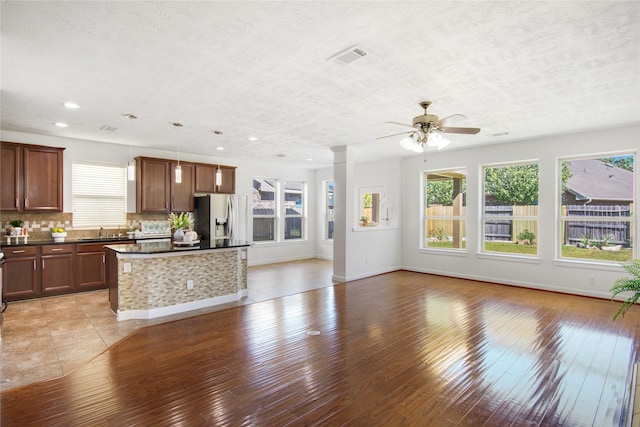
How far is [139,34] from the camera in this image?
8.13 ft

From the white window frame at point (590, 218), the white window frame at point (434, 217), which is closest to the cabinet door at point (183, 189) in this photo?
the white window frame at point (434, 217)

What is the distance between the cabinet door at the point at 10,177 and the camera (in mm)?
5277

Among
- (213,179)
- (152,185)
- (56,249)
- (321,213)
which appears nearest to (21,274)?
(56,249)

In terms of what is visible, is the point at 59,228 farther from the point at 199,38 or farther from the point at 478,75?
the point at 478,75

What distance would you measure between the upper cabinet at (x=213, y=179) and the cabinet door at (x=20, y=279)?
312 centimetres

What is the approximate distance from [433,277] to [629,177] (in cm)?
367

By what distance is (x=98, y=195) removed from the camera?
6.45m

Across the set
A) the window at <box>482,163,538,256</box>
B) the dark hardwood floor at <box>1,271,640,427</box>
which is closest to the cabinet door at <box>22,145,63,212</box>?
the dark hardwood floor at <box>1,271,640,427</box>

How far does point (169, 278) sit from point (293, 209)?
5525 mm

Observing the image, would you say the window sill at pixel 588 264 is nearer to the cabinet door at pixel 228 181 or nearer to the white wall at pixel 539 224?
the white wall at pixel 539 224

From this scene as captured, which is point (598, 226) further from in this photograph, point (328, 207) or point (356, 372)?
point (328, 207)

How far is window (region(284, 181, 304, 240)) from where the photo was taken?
9672 millimetres

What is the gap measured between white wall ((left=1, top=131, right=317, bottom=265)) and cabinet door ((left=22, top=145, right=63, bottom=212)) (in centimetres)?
32

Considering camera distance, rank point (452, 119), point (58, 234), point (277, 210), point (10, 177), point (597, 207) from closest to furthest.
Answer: point (452, 119) → point (10, 177) → point (597, 207) → point (58, 234) → point (277, 210)
